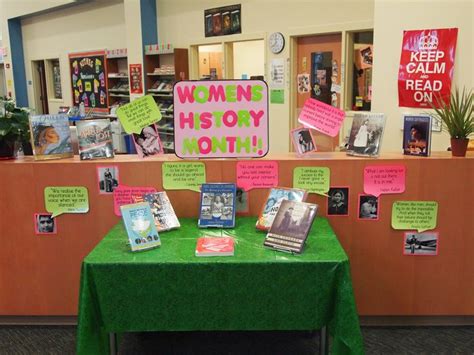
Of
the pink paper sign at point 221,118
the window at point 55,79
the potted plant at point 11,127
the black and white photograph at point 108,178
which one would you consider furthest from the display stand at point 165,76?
the pink paper sign at point 221,118

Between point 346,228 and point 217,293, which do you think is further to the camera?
point 346,228

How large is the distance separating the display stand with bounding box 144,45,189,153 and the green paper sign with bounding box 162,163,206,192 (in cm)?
431

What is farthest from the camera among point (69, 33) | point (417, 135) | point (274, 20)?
point (69, 33)

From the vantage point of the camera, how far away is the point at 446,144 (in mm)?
3527

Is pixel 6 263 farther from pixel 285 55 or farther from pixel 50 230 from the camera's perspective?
pixel 285 55

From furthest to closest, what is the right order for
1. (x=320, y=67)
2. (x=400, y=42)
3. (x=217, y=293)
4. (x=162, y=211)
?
(x=320, y=67), (x=400, y=42), (x=162, y=211), (x=217, y=293)

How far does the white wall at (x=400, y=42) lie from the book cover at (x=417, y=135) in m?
1.37

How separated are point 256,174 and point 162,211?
1.62 ft

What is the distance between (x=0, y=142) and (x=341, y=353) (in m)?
1.92

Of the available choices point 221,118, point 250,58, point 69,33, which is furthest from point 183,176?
point 69,33

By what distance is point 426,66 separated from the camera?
138 inches

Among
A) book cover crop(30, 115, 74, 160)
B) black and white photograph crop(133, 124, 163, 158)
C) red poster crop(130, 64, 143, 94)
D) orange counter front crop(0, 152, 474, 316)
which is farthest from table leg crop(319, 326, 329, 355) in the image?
red poster crop(130, 64, 143, 94)

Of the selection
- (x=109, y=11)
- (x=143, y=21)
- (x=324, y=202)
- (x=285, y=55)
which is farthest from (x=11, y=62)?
(x=324, y=202)

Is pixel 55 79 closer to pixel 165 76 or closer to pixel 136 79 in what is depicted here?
pixel 136 79
